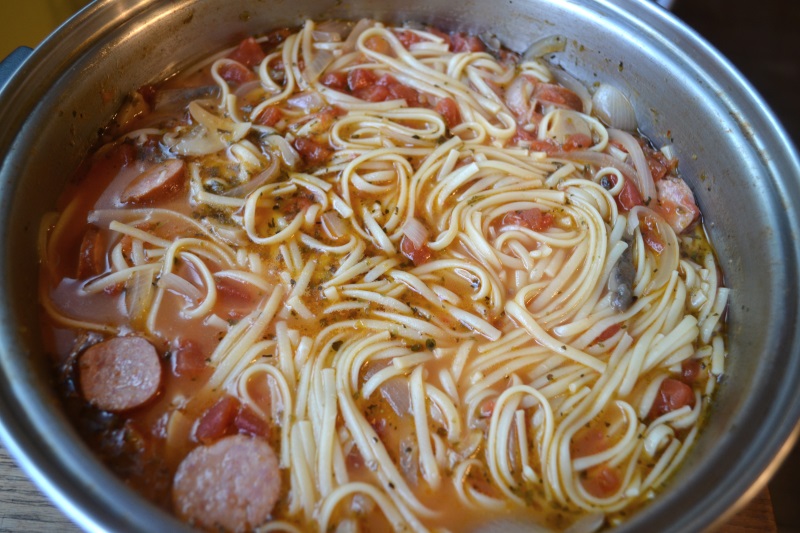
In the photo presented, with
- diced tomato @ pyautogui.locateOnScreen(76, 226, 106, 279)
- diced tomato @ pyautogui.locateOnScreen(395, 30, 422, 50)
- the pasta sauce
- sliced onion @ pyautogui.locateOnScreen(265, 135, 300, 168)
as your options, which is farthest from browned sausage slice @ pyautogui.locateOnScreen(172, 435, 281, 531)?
diced tomato @ pyautogui.locateOnScreen(395, 30, 422, 50)

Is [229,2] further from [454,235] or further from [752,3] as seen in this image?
[752,3]

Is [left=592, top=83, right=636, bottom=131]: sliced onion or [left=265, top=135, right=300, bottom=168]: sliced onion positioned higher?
[left=592, top=83, right=636, bottom=131]: sliced onion

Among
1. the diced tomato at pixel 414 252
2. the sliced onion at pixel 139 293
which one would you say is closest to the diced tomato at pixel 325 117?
the diced tomato at pixel 414 252

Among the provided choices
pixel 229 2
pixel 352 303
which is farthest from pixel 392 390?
pixel 229 2

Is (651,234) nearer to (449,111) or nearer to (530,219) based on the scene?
(530,219)

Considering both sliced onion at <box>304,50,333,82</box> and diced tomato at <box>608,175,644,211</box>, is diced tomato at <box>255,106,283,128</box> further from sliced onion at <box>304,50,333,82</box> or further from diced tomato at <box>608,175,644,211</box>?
diced tomato at <box>608,175,644,211</box>

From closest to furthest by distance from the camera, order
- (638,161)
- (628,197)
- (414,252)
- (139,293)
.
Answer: (139,293), (414,252), (628,197), (638,161)

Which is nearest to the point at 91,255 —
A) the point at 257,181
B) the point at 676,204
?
the point at 257,181
